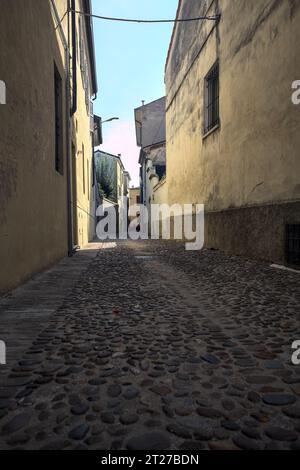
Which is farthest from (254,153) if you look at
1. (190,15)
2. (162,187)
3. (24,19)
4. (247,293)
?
(162,187)

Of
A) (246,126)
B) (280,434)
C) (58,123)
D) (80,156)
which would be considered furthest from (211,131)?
(280,434)

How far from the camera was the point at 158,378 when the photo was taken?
178 centimetres

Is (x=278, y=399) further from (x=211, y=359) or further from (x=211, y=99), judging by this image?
(x=211, y=99)

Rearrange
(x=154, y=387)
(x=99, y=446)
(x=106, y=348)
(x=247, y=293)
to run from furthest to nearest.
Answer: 1. (x=247, y=293)
2. (x=106, y=348)
3. (x=154, y=387)
4. (x=99, y=446)

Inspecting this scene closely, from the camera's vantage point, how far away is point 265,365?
1.92m

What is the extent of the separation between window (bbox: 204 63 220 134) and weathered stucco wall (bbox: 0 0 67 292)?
4702 mm

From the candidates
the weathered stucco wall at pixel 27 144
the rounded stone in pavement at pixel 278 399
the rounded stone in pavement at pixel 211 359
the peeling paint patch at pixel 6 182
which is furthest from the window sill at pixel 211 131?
the rounded stone in pavement at pixel 278 399

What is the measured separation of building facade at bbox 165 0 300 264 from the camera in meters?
5.34

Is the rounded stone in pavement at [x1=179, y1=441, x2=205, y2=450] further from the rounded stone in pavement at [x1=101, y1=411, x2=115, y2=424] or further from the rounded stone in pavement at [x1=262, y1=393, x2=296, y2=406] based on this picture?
the rounded stone in pavement at [x1=262, y1=393, x2=296, y2=406]

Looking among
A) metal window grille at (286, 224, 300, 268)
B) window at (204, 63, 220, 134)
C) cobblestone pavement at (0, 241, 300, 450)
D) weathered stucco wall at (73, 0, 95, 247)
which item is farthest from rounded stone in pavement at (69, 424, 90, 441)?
weathered stucco wall at (73, 0, 95, 247)

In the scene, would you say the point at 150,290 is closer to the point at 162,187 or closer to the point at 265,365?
the point at 265,365

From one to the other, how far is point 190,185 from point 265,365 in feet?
32.9

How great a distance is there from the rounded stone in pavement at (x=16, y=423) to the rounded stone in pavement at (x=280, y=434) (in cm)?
95

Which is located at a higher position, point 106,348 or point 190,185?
point 190,185
